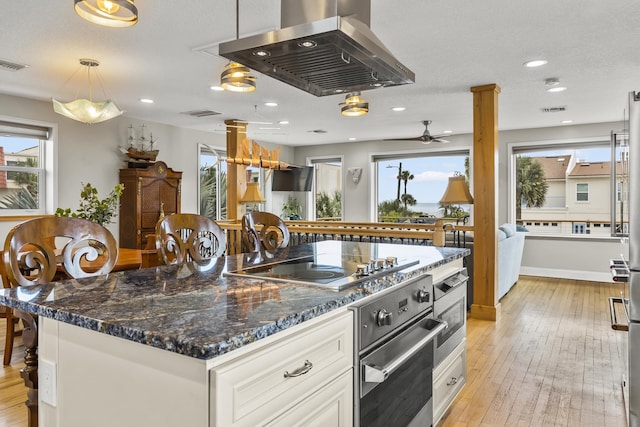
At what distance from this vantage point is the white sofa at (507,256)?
507 centimetres

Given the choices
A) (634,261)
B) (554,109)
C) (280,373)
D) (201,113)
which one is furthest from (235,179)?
(280,373)

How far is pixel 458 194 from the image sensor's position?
184 inches

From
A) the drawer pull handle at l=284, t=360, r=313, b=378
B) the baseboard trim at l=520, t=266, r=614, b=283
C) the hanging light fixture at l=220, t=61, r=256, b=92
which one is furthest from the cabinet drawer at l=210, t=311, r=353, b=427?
the baseboard trim at l=520, t=266, r=614, b=283

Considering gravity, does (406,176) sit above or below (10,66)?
below

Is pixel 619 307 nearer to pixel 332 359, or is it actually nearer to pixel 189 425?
pixel 332 359

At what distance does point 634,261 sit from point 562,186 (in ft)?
19.8

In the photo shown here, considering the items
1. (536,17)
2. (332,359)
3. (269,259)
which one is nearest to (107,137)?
(269,259)

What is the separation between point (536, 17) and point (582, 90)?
2344 millimetres

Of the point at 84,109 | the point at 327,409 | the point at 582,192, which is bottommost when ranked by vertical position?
the point at 327,409

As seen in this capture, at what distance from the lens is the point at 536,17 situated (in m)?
2.90

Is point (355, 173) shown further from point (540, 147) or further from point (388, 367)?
point (388, 367)

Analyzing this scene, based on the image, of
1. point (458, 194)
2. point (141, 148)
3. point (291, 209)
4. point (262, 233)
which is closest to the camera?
point (262, 233)

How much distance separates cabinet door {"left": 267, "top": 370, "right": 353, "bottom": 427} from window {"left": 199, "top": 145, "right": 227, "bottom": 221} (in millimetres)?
6694

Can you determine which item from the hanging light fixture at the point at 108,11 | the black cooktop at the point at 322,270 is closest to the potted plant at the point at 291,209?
the hanging light fixture at the point at 108,11
